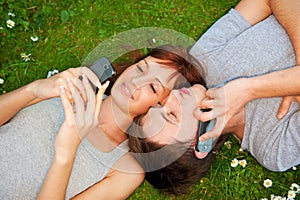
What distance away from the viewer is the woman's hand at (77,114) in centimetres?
168

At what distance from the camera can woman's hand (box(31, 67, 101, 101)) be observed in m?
1.73

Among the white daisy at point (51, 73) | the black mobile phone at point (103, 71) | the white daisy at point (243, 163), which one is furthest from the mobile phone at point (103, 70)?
the white daisy at point (243, 163)

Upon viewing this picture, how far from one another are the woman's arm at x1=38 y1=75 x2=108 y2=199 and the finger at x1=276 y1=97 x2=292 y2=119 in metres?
0.76

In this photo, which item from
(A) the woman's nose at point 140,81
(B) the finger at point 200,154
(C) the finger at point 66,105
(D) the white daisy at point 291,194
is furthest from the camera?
(D) the white daisy at point 291,194

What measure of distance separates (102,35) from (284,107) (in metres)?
1.04

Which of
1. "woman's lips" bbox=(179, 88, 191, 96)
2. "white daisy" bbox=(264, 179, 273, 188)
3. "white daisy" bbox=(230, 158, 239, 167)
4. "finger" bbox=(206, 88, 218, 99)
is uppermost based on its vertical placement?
"woman's lips" bbox=(179, 88, 191, 96)

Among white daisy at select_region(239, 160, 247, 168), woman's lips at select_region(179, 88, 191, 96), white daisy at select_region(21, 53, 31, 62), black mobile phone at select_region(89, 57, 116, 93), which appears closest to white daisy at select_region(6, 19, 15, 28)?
white daisy at select_region(21, 53, 31, 62)

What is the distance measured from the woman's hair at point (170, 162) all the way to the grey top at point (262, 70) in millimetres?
179

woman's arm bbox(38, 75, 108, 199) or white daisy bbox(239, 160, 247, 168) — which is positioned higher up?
woman's arm bbox(38, 75, 108, 199)

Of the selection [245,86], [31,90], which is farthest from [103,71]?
[245,86]

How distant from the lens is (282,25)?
80.3 inches

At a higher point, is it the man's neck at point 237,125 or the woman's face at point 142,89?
the woman's face at point 142,89

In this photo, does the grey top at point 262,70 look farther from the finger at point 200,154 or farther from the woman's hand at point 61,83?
the woman's hand at point 61,83

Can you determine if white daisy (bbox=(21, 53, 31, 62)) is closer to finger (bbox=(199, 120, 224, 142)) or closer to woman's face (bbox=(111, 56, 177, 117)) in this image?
woman's face (bbox=(111, 56, 177, 117))
